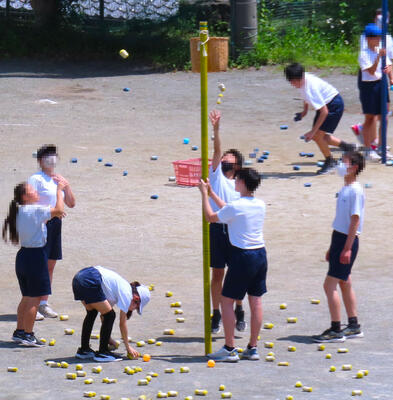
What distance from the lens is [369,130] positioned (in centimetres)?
1474

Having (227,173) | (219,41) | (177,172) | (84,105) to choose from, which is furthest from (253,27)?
(227,173)

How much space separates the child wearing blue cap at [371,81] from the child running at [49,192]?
6.72m

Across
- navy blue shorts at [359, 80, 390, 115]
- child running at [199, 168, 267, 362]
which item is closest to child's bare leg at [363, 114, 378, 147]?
navy blue shorts at [359, 80, 390, 115]

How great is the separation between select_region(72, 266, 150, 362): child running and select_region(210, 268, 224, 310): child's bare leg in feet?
2.63

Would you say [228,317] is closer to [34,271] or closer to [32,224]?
[34,271]

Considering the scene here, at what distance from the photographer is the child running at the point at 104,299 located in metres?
7.67

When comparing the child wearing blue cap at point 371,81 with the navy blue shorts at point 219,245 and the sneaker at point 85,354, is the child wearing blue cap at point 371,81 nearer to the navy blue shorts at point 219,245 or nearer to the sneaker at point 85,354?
the navy blue shorts at point 219,245

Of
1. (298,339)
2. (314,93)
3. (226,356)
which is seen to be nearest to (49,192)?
(226,356)

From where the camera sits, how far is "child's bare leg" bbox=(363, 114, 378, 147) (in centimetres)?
1470

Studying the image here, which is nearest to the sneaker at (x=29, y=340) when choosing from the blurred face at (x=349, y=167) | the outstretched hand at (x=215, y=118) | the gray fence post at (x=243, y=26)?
the outstretched hand at (x=215, y=118)

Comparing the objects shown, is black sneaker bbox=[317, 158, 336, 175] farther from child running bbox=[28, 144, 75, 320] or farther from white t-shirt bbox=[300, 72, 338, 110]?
child running bbox=[28, 144, 75, 320]

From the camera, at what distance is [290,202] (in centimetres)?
1247

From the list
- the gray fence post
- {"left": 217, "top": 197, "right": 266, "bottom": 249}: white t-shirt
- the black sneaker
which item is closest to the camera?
{"left": 217, "top": 197, "right": 266, "bottom": 249}: white t-shirt

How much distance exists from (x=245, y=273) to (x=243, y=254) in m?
0.14
